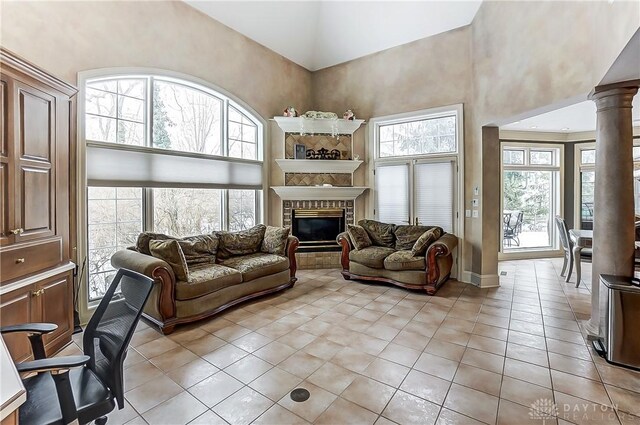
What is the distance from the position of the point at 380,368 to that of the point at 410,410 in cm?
51

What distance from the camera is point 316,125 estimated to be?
5875 millimetres

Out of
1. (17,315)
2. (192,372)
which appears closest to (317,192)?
(192,372)

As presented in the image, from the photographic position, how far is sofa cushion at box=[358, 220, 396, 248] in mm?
5434

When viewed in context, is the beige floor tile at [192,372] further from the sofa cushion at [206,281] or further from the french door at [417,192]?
the french door at [417,192]

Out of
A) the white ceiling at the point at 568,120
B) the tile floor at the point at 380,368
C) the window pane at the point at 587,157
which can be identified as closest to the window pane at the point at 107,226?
the tile floor at the point at 380,368

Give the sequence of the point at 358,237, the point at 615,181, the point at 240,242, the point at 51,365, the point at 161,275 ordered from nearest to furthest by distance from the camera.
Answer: the point at 51,365 < the point at 615,181 < the point at 161,275 < the point at 240,242 < the point at 358,237

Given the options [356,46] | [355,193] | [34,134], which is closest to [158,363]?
[34,134]

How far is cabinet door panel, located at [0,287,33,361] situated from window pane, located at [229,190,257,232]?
2942 millimetres

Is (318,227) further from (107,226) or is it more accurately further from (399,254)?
(107,226)

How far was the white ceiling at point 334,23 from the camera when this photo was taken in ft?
16.0

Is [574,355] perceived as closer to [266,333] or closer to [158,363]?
[266,333]

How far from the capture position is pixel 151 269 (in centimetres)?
312

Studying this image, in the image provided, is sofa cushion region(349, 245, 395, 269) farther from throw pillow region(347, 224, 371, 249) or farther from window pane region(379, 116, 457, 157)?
window pane region(379, 116, 457, 157)

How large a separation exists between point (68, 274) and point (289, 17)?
523 cm
